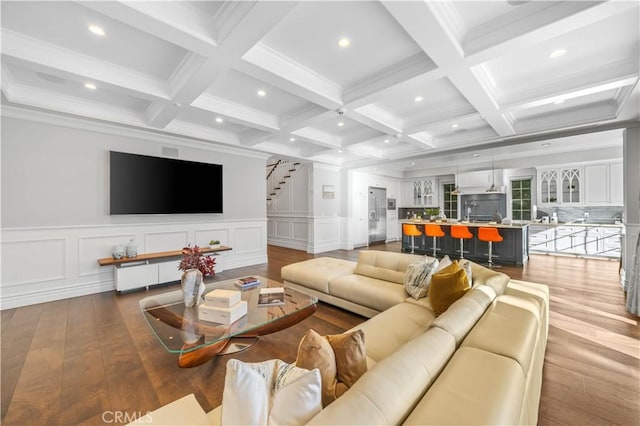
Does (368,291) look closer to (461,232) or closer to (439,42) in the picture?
(439,42)

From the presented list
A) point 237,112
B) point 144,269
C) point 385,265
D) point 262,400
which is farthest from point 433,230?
point 262,400

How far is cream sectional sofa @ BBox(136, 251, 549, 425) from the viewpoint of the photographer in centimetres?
80

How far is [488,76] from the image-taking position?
309cm

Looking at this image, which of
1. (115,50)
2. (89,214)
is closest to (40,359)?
(89,214)

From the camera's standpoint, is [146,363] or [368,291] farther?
[368,291]

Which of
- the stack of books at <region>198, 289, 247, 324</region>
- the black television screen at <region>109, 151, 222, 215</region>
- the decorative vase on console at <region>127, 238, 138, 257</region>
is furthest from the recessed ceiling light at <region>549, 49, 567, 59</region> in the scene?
the decorative vase on console at <region>127, 238, 138, 257</region>

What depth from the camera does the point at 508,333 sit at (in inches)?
52.8

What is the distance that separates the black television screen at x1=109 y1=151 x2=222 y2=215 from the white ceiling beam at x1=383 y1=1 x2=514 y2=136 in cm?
435

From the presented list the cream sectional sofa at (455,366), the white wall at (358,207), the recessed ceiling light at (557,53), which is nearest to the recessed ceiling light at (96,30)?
the cream sectional sofa at (455,366)

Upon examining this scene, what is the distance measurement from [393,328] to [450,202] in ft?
27.8

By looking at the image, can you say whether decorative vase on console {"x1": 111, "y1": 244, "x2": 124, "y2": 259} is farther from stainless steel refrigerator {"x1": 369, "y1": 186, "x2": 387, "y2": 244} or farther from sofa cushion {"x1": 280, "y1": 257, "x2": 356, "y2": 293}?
stainless steel refrigerator {"x1": 369, "y1": 186, "x2": 387, "y2": 244}

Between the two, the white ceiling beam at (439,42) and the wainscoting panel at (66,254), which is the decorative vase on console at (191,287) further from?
the wainscoting panel at (66,254)

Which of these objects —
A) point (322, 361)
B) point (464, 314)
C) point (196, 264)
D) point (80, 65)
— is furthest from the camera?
point (80, 65)

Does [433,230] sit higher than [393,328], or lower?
higher
